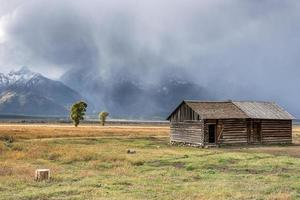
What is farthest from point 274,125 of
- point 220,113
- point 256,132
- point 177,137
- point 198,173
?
point 198,173

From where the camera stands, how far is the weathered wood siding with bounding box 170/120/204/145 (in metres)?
59.8

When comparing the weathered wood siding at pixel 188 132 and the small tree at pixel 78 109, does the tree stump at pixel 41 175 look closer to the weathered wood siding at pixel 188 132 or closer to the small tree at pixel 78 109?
the weathered wood siding at pixel 188 132

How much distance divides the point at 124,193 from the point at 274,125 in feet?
163

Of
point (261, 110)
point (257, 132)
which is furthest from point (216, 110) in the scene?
point (261, 110)

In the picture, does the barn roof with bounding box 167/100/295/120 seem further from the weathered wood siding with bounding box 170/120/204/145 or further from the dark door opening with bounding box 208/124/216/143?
the dark door opening with bounding box 208/124/216/143

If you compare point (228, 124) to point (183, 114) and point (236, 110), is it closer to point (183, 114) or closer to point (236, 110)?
point (236, 110)

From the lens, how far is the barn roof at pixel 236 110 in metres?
60.7

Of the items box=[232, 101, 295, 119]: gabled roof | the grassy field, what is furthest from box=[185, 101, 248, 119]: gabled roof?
the grassy field

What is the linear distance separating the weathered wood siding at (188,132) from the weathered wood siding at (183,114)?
571 mm

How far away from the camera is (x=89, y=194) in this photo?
19.2m

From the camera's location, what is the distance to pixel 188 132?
206 ft

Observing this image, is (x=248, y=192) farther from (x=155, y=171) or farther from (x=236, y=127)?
(x=236, y=127)

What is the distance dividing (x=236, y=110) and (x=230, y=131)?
4133mm

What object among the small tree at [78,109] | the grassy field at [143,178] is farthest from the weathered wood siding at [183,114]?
the small tree at [78,109]
